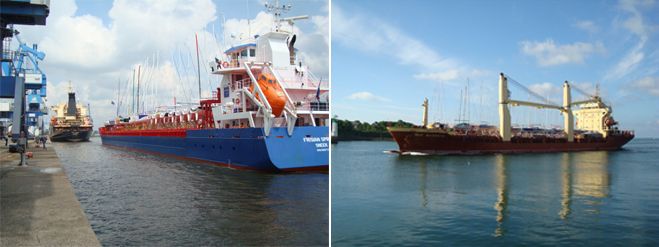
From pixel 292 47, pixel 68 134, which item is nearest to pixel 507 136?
pixel 292 47

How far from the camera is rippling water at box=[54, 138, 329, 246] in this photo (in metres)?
5.82

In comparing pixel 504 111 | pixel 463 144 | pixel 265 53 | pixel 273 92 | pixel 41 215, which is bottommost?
pixel 41 215

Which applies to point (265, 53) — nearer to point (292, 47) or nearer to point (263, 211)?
point (292, 47)

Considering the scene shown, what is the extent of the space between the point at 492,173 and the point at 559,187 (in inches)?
156

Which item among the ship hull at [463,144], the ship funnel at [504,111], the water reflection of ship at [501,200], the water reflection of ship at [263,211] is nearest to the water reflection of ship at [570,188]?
the water reflection of ship at [501,200]

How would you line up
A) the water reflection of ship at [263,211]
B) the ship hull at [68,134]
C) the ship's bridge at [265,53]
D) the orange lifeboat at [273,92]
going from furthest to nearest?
the ship hull at [68,134], the ship's bridge at [265,53], the orange lifeboat at [273,92], the water reflection of ship at [263,211]

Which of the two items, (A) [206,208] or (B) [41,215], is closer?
(B) [41,215]

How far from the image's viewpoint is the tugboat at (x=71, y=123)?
141 feet

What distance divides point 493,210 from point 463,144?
20238mm

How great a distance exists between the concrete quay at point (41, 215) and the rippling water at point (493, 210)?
3.78 m

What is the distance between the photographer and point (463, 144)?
29.3m

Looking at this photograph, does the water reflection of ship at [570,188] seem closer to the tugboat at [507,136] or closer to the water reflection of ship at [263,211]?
the water reflection of ship at [263,211]

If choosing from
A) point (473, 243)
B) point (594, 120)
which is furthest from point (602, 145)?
point (473, 243)

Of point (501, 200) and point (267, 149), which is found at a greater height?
point (267, 149)
